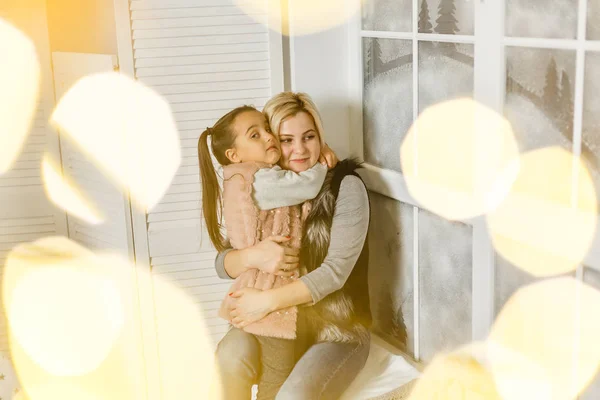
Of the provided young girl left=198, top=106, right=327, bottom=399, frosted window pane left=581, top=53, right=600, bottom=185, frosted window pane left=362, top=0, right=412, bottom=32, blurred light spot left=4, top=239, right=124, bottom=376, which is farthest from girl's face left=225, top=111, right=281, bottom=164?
blurred light spot left=4, top=239, right=124, bottom=376

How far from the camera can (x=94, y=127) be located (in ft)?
9.02

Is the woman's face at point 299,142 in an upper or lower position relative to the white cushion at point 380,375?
upper

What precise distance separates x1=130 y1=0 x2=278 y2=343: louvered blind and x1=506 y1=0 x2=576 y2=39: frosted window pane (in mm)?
1115

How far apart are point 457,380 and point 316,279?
1.49ft

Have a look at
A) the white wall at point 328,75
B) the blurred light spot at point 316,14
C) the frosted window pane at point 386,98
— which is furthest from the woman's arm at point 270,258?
the blurred light spot at point 316,14

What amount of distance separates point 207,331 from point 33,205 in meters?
1.00

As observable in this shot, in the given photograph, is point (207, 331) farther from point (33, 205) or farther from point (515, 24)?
point (515, 24)

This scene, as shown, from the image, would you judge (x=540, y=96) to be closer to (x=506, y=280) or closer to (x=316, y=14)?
(x=506, y=280)

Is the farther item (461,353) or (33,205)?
(33,205)

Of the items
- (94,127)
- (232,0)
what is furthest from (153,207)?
(232,0)

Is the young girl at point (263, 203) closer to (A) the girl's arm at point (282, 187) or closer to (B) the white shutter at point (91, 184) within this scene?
(A) the girl's arm at point (282, 187)

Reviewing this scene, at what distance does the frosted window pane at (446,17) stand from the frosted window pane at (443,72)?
1.4 inches

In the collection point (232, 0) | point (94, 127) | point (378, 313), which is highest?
point (232, 0)

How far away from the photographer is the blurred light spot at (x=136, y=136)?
8.27 ft
